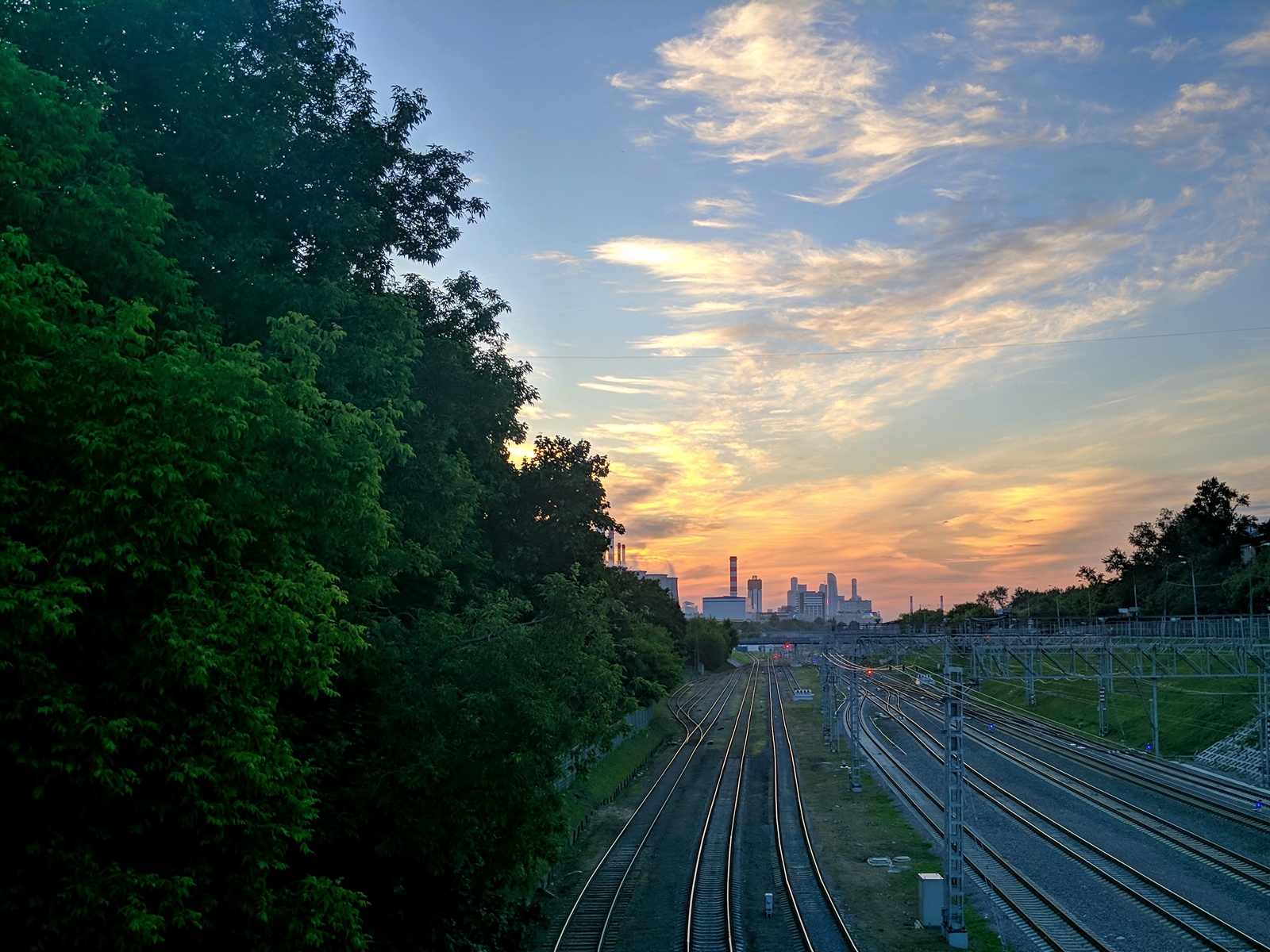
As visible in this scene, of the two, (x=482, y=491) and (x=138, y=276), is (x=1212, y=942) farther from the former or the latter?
(x=138, y=276)

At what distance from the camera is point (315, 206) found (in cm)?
1897

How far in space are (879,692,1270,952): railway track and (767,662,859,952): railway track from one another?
27.1 feet

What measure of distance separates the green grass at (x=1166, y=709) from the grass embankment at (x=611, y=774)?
27397mm

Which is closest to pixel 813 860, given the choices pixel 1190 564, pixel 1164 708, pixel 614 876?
pixel 614 876

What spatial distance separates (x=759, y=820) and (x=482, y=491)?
21.0 meters

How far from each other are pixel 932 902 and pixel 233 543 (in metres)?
20.2

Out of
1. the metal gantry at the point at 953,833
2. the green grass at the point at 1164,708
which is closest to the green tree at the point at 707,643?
the green grass at the point at 1164,708

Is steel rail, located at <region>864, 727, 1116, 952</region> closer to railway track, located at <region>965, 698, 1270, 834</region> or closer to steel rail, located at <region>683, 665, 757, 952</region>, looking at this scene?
steel rail, located at <region>683, 665, 757, 952</region>

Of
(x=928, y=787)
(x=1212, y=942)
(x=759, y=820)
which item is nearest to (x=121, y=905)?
(x=1212, y=942)

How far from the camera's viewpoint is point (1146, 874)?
28156 millimetres

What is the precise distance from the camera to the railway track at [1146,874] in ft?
74.8

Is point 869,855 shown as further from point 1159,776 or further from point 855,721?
point 1159,776

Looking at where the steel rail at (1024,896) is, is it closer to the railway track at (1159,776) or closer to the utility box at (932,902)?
the utility box at (932,902)

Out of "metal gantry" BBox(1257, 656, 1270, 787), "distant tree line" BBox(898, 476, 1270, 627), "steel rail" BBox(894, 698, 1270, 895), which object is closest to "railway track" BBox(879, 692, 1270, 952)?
"steel rail" BBox(894, 698, 1270, 895)
